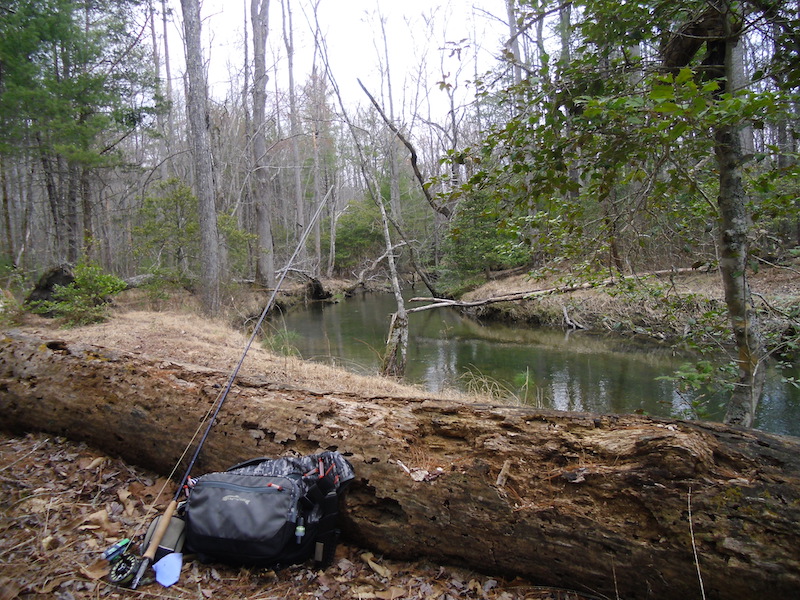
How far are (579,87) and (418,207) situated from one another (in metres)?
22.2

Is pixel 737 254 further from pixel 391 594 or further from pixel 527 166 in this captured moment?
pixel 391 594

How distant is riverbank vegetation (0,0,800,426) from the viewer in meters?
2.38

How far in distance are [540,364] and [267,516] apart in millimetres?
7191

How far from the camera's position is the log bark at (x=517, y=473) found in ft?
5.45

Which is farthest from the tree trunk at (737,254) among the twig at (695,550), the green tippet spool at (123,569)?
the green tippet spool at (123,569)

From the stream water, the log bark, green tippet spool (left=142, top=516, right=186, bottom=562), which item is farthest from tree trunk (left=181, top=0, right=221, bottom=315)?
green tippet spool (left=142, top=516, right=186, bottom=562)

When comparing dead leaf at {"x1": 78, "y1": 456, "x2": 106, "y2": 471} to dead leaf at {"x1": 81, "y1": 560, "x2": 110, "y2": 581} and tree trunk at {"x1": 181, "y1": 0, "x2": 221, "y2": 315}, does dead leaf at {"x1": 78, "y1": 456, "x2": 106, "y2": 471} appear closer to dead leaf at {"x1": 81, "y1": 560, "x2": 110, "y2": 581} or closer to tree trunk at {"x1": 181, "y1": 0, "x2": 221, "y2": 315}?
dead leaf at {"x1": 81, "y1": 560, "x2": 110, "y2": 581}

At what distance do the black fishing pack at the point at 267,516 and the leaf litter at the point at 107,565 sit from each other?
96 mm

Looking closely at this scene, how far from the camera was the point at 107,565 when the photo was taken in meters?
1.99

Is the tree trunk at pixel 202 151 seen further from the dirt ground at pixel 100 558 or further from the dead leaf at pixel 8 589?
the dead leaf at pixel 8 589

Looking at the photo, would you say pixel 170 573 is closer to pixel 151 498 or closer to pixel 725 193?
pixel 151 498

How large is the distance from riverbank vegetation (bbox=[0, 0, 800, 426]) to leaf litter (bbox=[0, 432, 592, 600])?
205 cm

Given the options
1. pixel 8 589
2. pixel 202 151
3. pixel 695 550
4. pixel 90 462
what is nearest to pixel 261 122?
pixel 202 151

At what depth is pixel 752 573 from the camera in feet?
5.17
